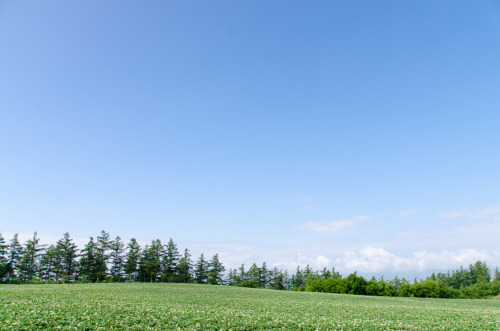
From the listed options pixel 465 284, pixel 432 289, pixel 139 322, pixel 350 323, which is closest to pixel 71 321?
pixel 139 322

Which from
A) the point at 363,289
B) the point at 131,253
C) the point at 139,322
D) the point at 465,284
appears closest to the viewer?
the point at 139,322

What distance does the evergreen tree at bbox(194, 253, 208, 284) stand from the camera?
347 ft

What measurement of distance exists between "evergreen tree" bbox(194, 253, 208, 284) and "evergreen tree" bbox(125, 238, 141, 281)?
22.6m

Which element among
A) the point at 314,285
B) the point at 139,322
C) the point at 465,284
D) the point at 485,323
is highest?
the point at 139,322

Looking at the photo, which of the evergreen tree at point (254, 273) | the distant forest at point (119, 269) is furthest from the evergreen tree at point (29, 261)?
the evergreen tree at point (254, 273)

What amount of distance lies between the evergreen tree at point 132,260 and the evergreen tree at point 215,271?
2722cm

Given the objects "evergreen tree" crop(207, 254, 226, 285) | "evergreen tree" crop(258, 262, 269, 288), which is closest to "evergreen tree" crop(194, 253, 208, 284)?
"evergreen tree" crop(207, 254, 226, 285)

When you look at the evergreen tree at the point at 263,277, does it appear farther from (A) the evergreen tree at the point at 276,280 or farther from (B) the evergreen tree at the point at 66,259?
(B) the evergreen tree at the point at 66,259

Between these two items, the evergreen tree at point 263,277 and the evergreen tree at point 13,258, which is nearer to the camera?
the evergreen tree at point 13,258

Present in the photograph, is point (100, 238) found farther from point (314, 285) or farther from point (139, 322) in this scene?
point (139, 322)

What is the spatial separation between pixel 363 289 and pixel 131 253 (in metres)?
73.5

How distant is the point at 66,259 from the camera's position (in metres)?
86.6

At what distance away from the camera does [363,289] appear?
84000mm

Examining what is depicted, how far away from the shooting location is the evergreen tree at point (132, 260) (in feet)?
297
